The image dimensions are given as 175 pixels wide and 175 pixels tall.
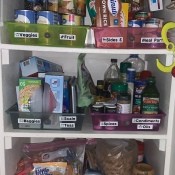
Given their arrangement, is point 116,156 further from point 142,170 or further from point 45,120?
point 45,120

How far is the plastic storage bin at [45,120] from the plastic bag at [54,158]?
0.60ft

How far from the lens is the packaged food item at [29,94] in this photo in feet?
3.20

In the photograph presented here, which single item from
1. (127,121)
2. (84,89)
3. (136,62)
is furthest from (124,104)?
(136,62)

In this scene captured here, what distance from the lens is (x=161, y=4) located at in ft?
3.31

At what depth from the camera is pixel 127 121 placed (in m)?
0.99

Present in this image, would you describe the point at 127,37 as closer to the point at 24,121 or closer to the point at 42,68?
the point at 42,68

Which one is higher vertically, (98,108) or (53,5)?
(53,5)

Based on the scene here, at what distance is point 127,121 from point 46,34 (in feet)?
1.49

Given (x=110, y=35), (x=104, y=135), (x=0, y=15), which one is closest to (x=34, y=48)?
(x=0, y=15)

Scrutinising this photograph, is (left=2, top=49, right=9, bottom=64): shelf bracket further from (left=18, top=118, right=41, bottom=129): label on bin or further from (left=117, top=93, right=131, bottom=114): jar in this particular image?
(left=117, top=93, right=131, bottom=114): jar

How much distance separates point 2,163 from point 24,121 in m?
0.19

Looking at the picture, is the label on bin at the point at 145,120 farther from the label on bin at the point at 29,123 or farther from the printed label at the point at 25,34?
the printed label at the point at 25,34

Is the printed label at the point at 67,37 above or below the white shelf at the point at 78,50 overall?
above

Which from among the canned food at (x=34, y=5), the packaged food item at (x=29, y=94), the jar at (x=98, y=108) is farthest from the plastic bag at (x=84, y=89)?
the canned food at (x=34, y=5)
